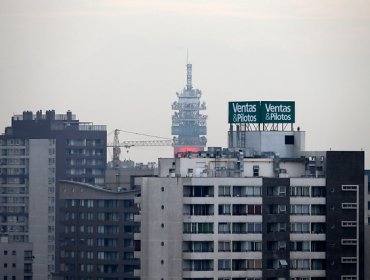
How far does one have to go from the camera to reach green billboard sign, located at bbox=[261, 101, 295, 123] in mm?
188500

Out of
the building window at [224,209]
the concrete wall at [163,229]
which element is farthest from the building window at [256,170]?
the concrete wall at [163,229]

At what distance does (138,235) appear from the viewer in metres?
178

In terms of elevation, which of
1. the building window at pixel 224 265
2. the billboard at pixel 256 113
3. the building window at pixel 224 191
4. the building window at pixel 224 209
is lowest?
the building window at pixel 224 265

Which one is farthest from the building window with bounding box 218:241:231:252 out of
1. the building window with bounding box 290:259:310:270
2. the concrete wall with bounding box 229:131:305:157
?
the concrete wall with bounding box 229:131:305:157

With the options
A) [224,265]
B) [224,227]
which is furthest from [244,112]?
[224,265]

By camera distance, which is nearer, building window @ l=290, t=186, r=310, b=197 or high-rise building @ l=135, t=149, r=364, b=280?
high-rise building @ l=135, t=149, r=364, b=280

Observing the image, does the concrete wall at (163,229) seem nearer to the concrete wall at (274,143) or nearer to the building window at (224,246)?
the building window at (224,246)

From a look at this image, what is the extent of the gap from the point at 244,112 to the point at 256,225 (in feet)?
53.3

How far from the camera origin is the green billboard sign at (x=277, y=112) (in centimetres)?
18850

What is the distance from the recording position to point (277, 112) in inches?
7431

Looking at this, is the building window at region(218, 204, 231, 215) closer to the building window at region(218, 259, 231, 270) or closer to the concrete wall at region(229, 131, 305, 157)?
the building window at region(218, 259, 231, 270)

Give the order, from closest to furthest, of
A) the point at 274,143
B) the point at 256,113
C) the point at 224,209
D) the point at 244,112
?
1. the point at 224,209
2. the point at 274,143
3. the point at 256,113
4. the point at 244,112

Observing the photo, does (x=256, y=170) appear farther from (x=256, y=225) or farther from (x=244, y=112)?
(x=244, y=112)

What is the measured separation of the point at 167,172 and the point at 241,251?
449 inches
